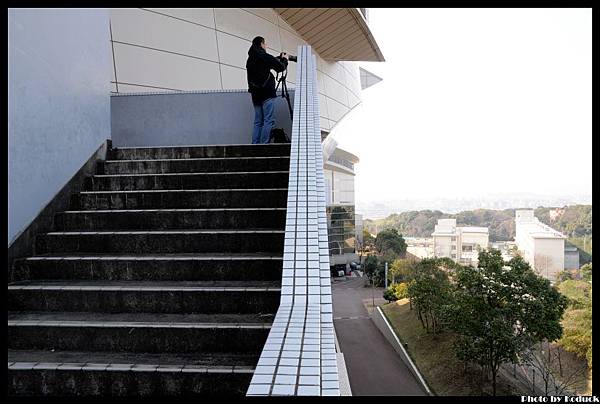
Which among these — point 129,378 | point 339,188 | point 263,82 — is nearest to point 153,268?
point 129,378

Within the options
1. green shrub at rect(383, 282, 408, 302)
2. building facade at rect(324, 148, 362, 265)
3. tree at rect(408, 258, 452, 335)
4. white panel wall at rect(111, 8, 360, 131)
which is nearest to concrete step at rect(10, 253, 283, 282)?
white panel wall at rect(111, 8, 360, 131)

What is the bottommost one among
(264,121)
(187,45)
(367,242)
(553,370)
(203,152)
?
(553,370)

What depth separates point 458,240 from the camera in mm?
56938

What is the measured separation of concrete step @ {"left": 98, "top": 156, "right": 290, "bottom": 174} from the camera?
4312 mm

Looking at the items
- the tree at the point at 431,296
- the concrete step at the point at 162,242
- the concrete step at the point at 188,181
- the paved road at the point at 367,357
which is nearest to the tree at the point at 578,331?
the tree at the point at 431,296

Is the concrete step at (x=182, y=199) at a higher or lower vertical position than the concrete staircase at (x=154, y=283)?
higher

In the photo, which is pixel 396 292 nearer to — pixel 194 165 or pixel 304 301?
pixel 194 165

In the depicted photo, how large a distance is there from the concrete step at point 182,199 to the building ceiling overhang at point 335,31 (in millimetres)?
12996

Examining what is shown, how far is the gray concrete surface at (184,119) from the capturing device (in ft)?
19.6

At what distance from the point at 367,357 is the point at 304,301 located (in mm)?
19731

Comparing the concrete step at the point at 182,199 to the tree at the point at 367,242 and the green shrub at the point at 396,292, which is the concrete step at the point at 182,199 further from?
the tree at the point at 367,242

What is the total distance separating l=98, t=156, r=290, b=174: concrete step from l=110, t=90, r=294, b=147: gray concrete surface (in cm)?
173

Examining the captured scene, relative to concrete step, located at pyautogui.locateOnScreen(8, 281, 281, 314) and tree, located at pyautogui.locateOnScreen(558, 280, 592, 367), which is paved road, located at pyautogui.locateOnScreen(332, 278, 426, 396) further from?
concrete step, located at pyautogui.locateOnScreen(8, 281, 281, 314)
